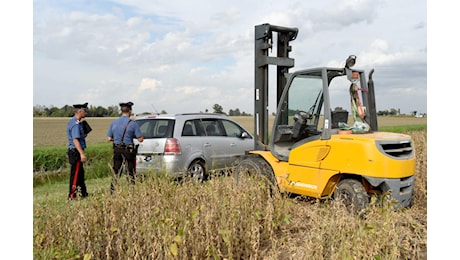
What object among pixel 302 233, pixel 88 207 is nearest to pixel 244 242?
pixel 302 233

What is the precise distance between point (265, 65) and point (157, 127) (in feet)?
11.7

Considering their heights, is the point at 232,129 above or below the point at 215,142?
above

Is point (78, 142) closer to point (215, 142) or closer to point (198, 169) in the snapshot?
point (198, 169)

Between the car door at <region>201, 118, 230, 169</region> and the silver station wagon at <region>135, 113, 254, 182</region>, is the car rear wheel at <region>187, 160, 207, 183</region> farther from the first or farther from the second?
the car door at <region>201, 118, 230, 169</region>

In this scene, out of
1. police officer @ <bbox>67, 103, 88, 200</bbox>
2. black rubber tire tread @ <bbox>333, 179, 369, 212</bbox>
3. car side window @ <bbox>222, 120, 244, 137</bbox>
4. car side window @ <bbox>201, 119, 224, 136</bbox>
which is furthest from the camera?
car side window @ <bbox>222, 120, 244, 137</bbox>

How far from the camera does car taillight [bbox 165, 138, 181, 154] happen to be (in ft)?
32.3

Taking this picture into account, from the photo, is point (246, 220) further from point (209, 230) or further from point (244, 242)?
point (209, 230)

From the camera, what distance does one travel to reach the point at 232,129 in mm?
11844

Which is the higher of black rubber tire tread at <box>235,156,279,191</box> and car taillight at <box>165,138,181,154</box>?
car taillight at <box>165,138,181,154</box>

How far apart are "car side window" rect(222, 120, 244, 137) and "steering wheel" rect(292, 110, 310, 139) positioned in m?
4.59

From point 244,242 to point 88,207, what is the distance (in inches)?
78.2

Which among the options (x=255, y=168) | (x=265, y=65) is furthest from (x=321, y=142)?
(x=265, y=65)

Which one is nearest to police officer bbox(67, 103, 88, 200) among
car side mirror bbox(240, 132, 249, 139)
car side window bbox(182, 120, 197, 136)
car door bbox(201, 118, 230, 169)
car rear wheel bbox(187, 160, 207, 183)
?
car side window bbox(182, 120, 197, 136)

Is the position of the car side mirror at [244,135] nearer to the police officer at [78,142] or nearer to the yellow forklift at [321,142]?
the yellow forklift at [321,142]
